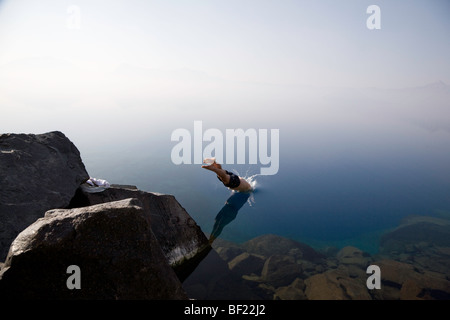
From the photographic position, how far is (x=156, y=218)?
561 cm

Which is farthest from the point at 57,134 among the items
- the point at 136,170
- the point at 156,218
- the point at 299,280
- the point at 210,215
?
the point at 136,170

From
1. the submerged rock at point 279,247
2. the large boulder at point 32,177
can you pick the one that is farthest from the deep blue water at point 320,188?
the large boulder at point 32,177

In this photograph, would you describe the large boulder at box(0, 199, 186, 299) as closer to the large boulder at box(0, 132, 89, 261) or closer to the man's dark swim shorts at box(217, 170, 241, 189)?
the large boulder at box(0, 132, 89, 261)

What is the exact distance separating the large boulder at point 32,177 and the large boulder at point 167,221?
532 mm

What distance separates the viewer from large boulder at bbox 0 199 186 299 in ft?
9.07

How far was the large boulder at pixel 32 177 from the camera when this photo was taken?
14.2 ft

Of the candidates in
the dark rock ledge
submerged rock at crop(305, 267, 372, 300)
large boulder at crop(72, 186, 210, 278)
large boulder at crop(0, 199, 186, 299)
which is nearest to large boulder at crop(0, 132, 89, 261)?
the dark rock ledge

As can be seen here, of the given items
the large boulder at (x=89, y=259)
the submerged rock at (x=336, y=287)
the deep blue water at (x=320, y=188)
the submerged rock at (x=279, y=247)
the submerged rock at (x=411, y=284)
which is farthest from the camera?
the deep blue water at (x=320, y=188)

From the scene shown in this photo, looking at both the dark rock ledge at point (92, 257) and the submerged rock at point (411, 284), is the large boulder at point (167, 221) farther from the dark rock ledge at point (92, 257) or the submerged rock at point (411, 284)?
the submerged rock at point (411, 284)

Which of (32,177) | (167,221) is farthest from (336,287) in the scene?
(32,177)

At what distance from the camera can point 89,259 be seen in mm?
2846

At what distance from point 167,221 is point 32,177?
3057 millimetres

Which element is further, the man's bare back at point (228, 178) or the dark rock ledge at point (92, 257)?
the man's bare back at point (228, 178)
